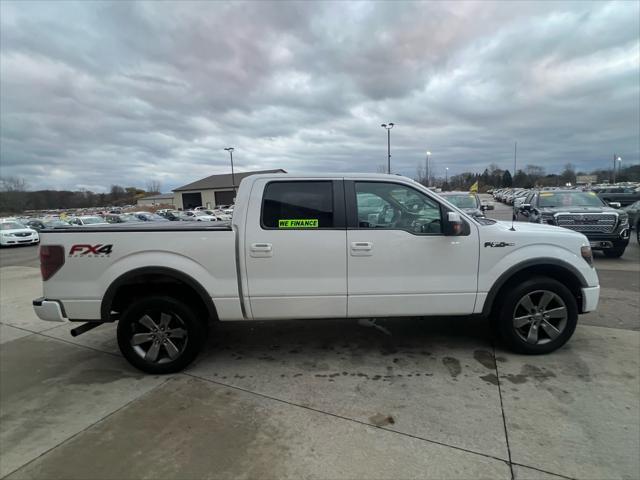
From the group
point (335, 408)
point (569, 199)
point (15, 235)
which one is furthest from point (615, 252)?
point (15, 235)

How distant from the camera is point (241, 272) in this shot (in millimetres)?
3484

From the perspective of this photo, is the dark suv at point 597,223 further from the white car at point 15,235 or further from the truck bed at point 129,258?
the white car at point 15,235

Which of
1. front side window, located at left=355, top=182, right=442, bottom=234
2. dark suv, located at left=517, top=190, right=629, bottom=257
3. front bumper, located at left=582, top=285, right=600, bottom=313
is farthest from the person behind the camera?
dark suv, located at left=517, top=190, right=629, bottom=257

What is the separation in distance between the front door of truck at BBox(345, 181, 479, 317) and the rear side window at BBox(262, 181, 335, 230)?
222mm

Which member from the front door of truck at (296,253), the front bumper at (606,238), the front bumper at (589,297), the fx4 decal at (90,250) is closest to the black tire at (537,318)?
the front bumper at (589,297)

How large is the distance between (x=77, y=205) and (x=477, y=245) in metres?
113

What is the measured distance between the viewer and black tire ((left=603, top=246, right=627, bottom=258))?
8865 millimetres

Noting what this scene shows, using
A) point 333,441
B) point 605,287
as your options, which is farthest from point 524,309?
point 605,287

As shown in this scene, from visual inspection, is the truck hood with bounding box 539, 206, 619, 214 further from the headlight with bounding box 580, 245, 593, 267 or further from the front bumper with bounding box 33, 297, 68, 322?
the front bumper with bounding box 33, 297, 68, 322

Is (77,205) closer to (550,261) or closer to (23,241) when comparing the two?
(23,241)

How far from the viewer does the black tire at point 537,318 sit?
3.64m

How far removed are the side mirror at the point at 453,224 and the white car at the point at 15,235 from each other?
23774 mm

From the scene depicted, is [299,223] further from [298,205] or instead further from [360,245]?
[360,245]

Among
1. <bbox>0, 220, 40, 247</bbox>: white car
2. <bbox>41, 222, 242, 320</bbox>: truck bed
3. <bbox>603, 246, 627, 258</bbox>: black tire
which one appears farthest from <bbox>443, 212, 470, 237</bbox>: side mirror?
<bbox>0, 220, 40, 247</bbox>: white car
